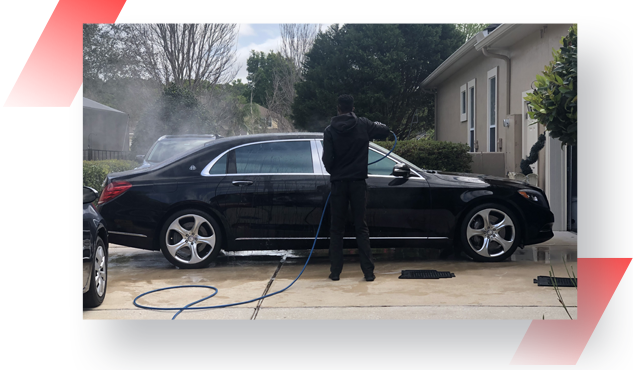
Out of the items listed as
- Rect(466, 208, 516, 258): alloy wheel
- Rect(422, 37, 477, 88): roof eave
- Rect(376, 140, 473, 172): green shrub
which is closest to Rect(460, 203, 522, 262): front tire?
Rect(466, 208, 516, 258): alloy wheel

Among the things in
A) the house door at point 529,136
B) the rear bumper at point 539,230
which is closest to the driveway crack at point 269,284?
the rear bumper at point 539,230

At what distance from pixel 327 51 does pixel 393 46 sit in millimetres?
2874

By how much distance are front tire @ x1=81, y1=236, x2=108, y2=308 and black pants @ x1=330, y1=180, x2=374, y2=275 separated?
2116 millimetres

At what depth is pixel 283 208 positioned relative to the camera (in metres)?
6.77

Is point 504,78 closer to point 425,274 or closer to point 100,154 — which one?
point 425,274

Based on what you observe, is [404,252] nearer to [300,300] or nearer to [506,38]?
[300,300]

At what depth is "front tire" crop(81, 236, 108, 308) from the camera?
5.02 meters

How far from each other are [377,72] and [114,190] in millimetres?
19289

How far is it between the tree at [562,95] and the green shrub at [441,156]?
201 inches

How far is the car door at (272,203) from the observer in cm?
674

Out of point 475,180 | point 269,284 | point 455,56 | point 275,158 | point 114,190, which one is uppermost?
point 455,56

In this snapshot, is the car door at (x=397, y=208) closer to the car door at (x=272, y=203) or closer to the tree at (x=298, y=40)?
the car door at (x=272, y=203)

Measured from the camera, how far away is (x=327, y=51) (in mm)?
26828

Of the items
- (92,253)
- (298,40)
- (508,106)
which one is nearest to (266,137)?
(92,253)
